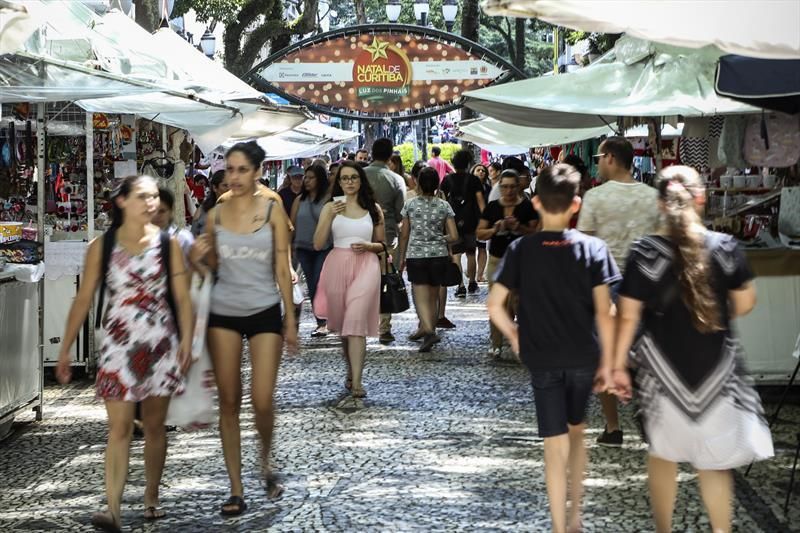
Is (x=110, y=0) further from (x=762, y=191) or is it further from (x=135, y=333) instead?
(x=135, y=333)

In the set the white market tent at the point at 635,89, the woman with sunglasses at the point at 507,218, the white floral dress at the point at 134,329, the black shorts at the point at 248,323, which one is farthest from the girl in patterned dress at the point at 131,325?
the woman with sunglasses at the point at 507,218

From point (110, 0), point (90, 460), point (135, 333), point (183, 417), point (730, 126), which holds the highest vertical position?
A: point (110, 0)

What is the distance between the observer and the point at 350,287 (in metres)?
9.99

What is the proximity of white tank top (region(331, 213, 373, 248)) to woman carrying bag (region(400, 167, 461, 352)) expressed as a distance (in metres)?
2.51

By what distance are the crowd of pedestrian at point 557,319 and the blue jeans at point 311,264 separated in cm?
493

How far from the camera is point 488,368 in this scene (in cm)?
1170

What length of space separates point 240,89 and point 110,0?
92.3 inches

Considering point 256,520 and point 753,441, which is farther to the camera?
point 256,520

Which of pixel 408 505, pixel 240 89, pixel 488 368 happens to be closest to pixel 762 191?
pixel 488 368

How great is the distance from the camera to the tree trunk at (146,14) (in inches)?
645

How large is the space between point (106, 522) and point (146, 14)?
37.3ft

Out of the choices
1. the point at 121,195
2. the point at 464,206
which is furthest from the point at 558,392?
the point at 464,206

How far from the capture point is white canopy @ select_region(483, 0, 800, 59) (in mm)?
5242

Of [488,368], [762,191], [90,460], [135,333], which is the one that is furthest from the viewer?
[762,191]
